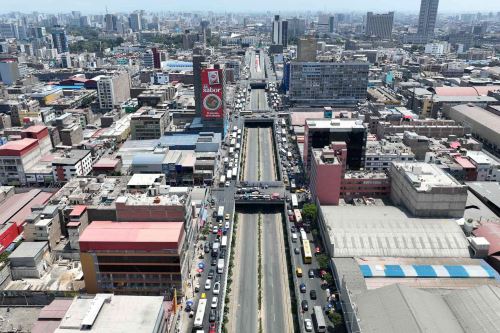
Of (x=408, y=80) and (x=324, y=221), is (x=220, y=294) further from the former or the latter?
(x=408, y=80)

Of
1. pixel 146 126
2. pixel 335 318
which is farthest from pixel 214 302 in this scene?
pixel 146 126

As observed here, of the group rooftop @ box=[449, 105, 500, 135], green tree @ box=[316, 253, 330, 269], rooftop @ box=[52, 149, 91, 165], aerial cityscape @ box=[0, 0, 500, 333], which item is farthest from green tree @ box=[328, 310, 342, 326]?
rooftop @ box=[449, 105, 500, 135]

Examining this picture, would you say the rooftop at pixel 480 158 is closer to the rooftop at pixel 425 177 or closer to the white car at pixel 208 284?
the rooftop at pixel 425 177

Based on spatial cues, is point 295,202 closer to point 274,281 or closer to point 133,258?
point 274,281

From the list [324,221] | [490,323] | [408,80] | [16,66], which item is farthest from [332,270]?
[16,66]

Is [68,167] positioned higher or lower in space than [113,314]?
lower
